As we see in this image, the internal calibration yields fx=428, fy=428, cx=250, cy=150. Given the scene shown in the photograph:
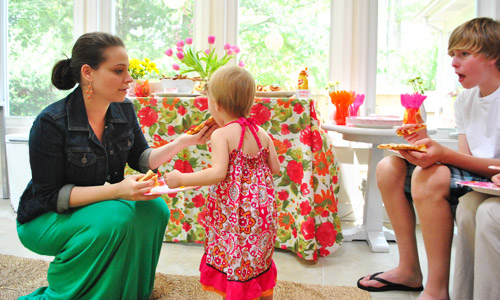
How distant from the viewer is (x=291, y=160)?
7.88 feet

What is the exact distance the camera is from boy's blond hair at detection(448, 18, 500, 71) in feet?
5.31

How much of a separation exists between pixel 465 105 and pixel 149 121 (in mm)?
1670

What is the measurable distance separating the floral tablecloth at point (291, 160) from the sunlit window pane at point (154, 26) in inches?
39.0

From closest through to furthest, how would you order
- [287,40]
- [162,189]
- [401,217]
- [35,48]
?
1. [162,189]
2. [401,217]
3. [287,40]
4. [35,48]

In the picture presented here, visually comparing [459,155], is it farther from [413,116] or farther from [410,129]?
[413,116]

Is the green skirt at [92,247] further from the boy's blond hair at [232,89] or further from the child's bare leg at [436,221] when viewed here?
the child's bare leg at [436,221]

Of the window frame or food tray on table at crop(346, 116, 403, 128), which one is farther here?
the window frame

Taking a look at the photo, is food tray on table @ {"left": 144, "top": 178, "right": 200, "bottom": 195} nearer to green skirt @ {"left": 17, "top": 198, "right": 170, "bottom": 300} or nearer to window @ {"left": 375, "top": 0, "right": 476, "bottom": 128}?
green skirt @ {"left": 17, "top": 198, "right": 170, "bottom": 300}

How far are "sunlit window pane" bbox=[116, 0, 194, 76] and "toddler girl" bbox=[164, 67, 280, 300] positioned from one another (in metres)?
2.01

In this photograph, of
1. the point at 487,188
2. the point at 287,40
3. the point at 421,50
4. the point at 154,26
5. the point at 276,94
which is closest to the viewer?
the point at 487,188

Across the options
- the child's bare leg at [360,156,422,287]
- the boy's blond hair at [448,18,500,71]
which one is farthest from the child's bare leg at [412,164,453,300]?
the boy's blond hair at [448,18,500,71]

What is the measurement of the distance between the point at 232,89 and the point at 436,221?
928 millimetres

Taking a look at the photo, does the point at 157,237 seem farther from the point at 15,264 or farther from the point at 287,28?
the point at 287,28

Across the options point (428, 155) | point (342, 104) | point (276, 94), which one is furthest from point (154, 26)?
point (428, 155)
